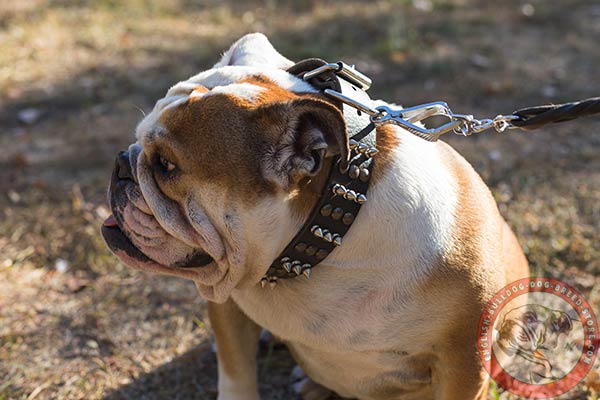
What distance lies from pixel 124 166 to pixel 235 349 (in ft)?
2.99

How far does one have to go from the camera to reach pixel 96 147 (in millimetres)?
4992

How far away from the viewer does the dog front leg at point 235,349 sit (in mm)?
2701

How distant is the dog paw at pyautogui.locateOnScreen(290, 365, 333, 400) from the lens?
296cm

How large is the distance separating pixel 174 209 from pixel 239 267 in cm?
27

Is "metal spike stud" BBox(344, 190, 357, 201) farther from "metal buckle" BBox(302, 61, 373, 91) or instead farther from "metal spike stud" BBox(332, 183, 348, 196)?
"metal buckle" BBox(302, 61, 373, 91)

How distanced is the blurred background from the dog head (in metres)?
1.11

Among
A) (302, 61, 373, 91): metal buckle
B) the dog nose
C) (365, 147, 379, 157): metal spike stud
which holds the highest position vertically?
(302, 61, 373, 91): metal buckle

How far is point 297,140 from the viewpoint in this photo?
202 cm

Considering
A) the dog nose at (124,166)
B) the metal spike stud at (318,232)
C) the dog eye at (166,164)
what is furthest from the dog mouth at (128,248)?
the metal spike stud at (318,232)

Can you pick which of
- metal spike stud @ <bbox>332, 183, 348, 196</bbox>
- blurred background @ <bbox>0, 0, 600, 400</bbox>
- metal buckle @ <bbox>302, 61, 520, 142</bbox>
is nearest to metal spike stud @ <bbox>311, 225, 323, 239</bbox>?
metal spike stud @ <bbox>332, 183, 348, 196</bbox>

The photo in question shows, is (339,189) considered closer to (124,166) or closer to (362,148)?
(362,148)

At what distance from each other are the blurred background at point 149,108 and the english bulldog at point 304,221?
2.80 ft

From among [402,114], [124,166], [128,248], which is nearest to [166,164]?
[124,166]

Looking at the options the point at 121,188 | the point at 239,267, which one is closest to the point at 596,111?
the point at 239,267
